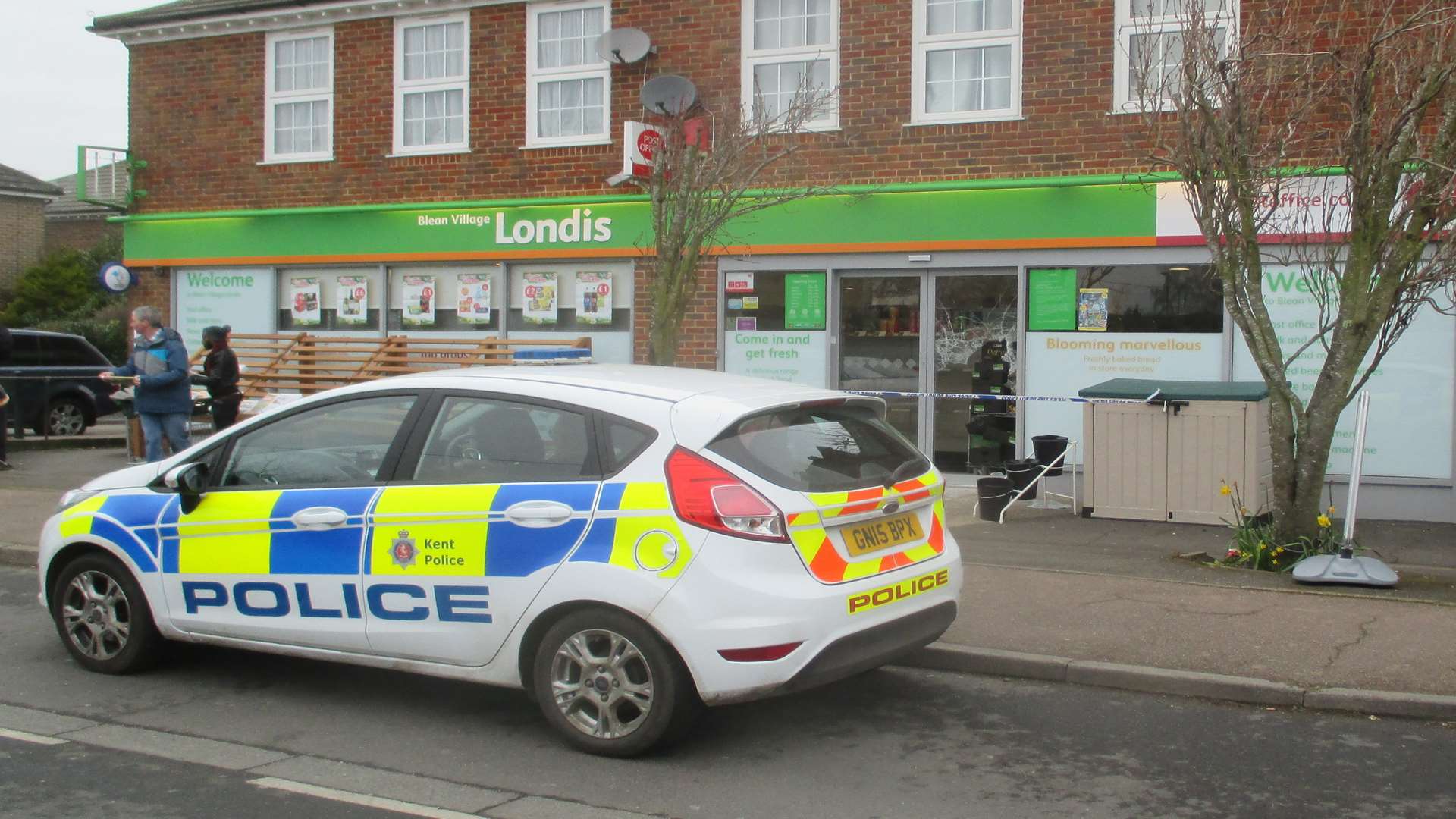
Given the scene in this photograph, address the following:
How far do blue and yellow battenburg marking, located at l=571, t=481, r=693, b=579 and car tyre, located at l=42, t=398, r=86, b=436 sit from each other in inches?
641

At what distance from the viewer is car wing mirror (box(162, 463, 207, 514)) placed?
6223 mm

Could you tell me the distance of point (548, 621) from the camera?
5395 millimetres

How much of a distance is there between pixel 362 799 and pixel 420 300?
38.5 feet

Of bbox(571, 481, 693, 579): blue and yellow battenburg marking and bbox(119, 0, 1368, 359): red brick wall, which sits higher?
bbox(119, 0, 1368, 359): red brick wall

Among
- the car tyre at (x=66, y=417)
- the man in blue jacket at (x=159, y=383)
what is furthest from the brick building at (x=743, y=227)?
the man in blue jacket at (x=159, y=383)

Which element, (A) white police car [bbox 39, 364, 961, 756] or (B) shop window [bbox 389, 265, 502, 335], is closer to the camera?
(A) white police car [bbox 39, 364, 961, 756]

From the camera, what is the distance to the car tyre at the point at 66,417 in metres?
19.1

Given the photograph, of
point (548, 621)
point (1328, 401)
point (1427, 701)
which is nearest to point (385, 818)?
point (548, 621)

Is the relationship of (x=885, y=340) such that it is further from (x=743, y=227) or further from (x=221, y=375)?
(x=221, y=375)

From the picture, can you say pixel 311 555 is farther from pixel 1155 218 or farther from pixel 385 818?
pixel 1155 218

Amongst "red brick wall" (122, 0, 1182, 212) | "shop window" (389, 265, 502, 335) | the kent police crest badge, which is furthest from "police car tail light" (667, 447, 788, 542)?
"shop window" (389, 265, 502, 335)

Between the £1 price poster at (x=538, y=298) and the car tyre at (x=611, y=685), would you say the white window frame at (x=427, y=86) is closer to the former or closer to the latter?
the £1 price poster at (x=538, y=298)

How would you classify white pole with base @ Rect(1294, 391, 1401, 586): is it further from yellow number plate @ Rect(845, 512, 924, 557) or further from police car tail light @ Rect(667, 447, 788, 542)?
police car tail light @ Rect(667, 447, 788, 542)

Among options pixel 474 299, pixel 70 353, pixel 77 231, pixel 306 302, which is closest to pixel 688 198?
pixel 474 299
